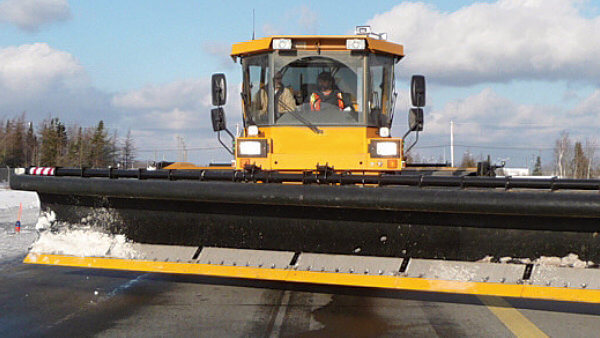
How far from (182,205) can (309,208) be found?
1.28 metres

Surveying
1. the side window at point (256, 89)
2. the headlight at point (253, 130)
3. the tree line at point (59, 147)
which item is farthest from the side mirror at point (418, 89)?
the tree line at point (59, 147)

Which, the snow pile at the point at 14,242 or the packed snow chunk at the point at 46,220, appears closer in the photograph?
the packed snow chunk at the point at 46,220

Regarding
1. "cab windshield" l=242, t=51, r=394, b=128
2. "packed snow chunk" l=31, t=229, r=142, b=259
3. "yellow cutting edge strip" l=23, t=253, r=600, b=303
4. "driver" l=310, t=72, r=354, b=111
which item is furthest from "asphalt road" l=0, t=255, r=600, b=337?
"driver" l=310, t=72, r=354, b=111

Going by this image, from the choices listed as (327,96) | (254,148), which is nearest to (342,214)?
(254,148)

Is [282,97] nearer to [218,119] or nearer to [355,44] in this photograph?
[218,119]

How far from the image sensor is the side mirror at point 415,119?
769 cm

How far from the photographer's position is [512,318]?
18.4 feet

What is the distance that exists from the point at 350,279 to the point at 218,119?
11.2 ft

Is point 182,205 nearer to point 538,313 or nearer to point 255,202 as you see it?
point 255,202

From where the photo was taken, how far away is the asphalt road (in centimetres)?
508

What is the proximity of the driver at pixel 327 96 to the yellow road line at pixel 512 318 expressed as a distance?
2864 mm

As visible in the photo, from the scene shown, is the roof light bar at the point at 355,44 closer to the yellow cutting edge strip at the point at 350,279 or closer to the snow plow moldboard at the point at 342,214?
the snow plow moldboard at the point at 342,214

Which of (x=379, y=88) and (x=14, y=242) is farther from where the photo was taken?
(x=14, y=242)

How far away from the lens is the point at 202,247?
5.77 meters
